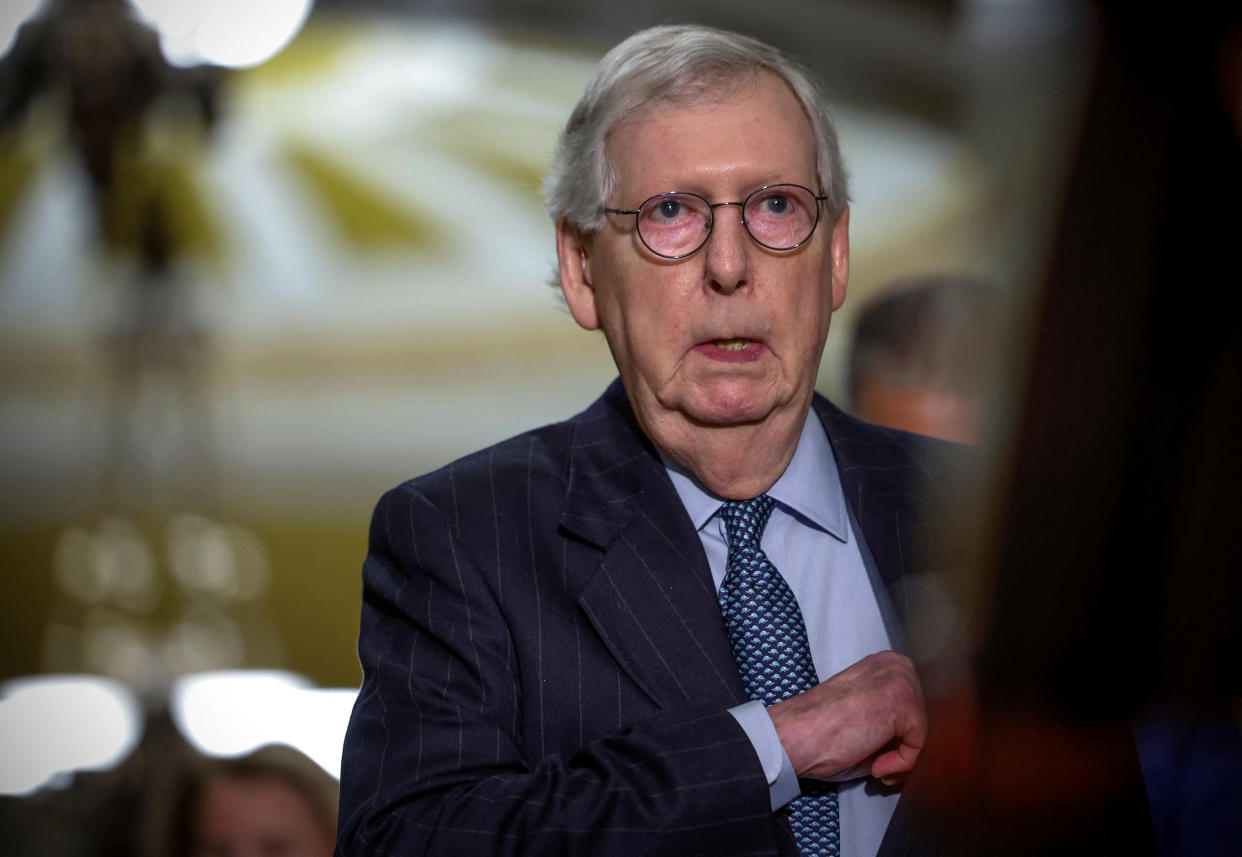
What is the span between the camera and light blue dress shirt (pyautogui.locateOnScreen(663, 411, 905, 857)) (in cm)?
143

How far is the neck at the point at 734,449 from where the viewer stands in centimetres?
144

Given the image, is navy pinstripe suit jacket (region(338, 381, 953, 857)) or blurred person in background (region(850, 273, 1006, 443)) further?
blurred person in background (region(850, 273, 1006, 443))

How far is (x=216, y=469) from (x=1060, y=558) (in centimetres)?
434

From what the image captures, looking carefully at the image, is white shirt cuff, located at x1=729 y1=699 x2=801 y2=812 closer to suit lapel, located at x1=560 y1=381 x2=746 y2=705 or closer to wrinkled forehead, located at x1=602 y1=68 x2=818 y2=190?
suit lapel, located at x1=560 y1=381 x2=746 y2=705

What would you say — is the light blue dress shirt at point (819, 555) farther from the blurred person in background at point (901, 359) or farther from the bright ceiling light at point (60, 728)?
the bright ceiling light at point (60, 728)

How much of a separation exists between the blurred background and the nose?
3.19 metres

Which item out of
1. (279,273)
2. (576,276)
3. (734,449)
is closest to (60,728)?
(279,273)

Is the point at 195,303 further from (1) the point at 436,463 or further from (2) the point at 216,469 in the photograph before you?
(1) the point at 436,463

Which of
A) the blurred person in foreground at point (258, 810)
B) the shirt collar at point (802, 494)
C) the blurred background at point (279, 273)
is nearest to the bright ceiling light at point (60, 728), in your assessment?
the blurred background at point (279, 273)

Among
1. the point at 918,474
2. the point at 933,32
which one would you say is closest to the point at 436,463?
the point at 933,32

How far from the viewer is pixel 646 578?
4.54 feet

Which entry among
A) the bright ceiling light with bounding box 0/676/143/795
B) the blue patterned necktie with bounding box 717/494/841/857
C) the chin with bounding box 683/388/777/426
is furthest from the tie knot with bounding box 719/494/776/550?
the bright ceiling light with bounding box 0/676/143/795

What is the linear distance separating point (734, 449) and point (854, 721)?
13.7 inches

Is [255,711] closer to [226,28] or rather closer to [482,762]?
[226,28]
